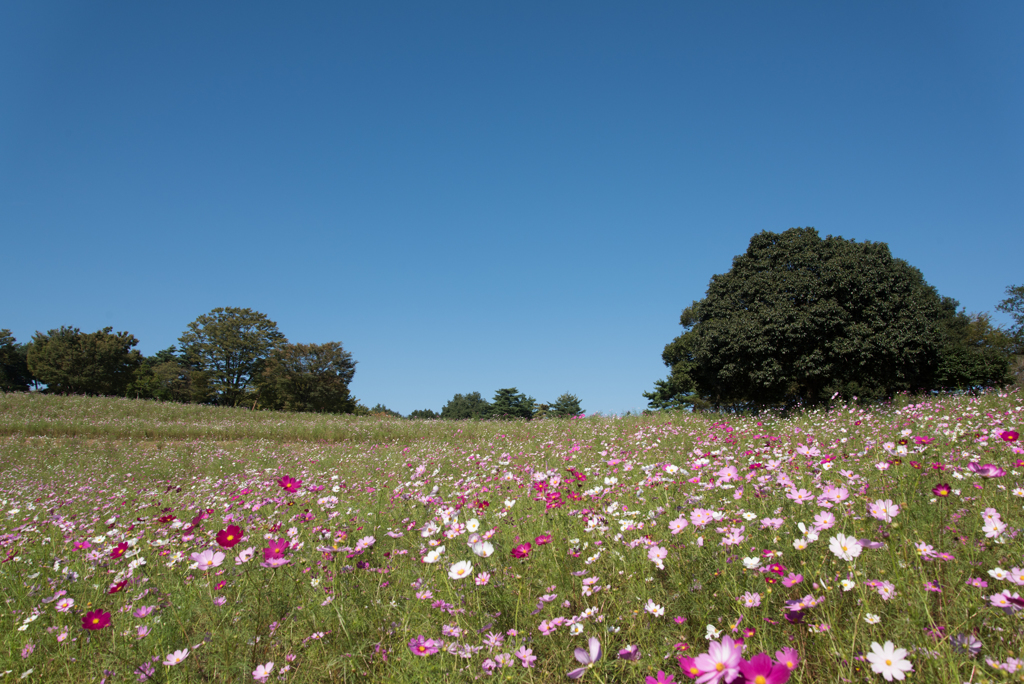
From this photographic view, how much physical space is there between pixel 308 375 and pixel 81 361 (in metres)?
19.5

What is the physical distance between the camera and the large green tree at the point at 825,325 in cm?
1641

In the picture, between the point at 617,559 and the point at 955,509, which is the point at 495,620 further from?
the point at 955,509

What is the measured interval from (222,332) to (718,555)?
43.7 metres

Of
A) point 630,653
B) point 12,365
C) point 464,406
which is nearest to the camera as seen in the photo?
point 630,653

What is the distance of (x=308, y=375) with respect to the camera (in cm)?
3556

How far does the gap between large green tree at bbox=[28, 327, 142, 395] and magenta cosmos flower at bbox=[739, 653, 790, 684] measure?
50.9 meters

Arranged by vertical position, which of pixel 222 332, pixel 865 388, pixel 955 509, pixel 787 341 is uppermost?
pixel 222 332

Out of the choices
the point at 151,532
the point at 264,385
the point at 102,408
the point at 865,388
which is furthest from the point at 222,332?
the point at 865,388

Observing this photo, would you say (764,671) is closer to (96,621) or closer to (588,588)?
(588,588)

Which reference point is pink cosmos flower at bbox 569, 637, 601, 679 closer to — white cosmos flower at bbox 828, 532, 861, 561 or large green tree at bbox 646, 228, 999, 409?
white cosmos flower at bbox 828, 532, 861, 561

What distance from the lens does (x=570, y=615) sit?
2.20 metres

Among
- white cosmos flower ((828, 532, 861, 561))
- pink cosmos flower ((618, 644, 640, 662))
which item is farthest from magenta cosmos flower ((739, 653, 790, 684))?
white cosmos flower ((828, 532, 861, 561))

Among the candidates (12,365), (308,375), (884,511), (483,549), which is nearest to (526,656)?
(483,549)

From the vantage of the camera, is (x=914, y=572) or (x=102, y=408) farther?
(x=102, y=408)
